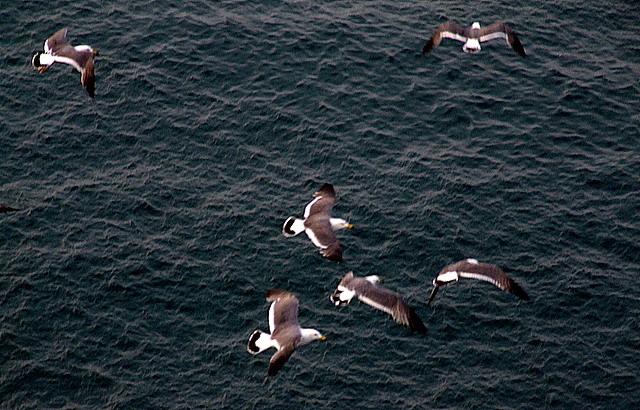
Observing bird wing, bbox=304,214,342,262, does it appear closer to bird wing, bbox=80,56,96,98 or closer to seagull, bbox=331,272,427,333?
seagull, bbox=331,272,427,333

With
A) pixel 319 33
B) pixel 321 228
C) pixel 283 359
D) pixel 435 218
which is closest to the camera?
pixel 283 359

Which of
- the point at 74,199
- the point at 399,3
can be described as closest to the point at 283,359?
the point at 74,199

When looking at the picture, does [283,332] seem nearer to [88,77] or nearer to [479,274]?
[479,274]

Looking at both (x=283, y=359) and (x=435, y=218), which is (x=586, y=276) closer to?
(x=435, y=218)

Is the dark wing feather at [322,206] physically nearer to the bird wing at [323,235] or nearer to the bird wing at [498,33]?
the bird wing at [323,235]

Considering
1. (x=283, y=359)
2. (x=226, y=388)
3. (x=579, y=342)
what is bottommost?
(x=226, y=388)

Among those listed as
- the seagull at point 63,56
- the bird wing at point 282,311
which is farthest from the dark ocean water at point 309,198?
the seagull at point 63,56

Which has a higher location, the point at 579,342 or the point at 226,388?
the point at 579,342

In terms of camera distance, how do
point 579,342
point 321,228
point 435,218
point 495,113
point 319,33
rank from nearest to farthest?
point 321,228 → point 579,342 → point 435,218 → point 495,113 → point 319,33

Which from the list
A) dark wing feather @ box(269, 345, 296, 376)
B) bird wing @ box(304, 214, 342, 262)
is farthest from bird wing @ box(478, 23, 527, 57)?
dark wing feather @ box(269, 345, 296, 376)
